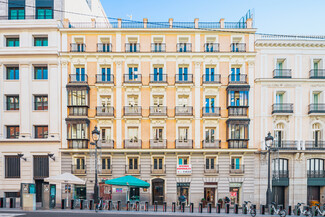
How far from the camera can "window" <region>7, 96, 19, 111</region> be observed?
22125 millimetres

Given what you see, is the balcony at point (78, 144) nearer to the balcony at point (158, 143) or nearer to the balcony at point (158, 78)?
the balcony at point (158, 143)

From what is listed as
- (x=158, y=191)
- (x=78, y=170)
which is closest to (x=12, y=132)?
(x=78, y=170)

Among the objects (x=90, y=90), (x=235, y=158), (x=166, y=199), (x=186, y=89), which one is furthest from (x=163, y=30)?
(x=166, y=199)

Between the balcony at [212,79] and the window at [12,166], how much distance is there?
19593 mm

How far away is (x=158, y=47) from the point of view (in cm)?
2258

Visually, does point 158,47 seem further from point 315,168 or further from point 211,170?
point 315,168

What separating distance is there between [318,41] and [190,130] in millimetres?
15240

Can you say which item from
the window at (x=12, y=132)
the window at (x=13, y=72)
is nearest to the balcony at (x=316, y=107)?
the window at (x=12, y=132)

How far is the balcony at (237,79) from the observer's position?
21.8 m

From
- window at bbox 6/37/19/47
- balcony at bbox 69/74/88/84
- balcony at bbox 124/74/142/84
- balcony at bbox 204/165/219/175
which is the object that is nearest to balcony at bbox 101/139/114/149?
balcony at bbox 124/74/142/84

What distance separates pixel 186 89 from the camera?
866 inches

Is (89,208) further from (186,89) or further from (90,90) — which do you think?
(186,89)

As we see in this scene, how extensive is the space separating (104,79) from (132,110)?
13.7 feet

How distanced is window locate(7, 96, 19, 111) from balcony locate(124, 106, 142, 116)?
10778 mm
